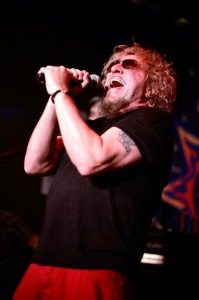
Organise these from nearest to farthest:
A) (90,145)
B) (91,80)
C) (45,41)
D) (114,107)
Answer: (90,145) < (91,80) < (114,107) < (45,41)

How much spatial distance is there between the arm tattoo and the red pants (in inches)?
18.7

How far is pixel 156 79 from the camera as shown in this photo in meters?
1.87

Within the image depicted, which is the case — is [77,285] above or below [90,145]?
below

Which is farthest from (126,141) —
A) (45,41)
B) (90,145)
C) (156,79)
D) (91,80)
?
(45,41)

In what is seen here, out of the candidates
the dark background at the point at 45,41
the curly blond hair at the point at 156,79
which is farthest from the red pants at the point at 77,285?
the dark background at the point at 45,41

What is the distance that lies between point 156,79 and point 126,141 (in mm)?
611

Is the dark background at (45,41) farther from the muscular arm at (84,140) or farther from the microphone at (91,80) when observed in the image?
the muscular arm at (84,140)

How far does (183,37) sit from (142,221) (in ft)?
11.8

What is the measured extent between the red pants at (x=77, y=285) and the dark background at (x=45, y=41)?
275 cm

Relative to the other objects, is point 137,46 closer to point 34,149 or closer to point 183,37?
point 34,149

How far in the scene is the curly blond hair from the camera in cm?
184

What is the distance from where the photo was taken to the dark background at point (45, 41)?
411 cm

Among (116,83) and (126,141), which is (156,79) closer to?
(116,83)

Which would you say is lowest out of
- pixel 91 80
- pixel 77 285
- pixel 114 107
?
pixel 77 285
